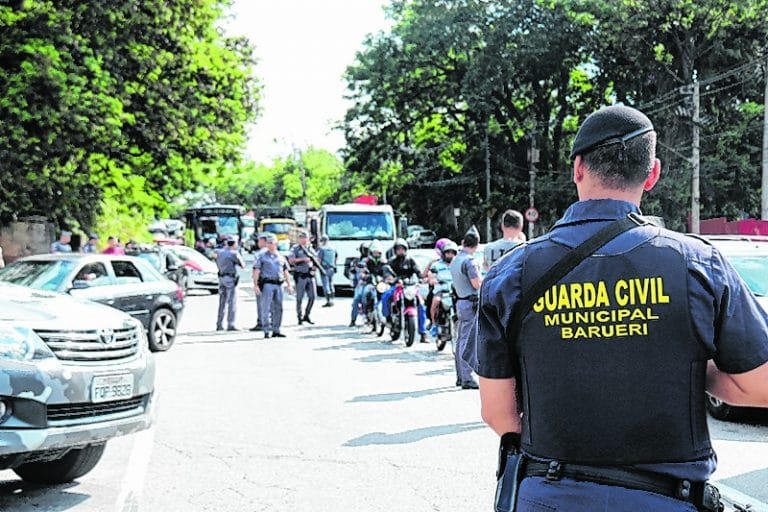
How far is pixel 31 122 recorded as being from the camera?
21.4 m

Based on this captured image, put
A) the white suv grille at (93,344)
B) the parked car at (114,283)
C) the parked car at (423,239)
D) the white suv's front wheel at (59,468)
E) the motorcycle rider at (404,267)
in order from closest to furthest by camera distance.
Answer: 1. the white suv grille at (93,344)
2. the white suv's front wheel at (59,468)
3. the parked car at (114,283)
4. the motorcycle rider at (404,267)
5. the parked car at (423,239)

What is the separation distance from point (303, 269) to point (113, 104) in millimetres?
6636

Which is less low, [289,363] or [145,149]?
[145,149]

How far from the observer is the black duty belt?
7.71 ft

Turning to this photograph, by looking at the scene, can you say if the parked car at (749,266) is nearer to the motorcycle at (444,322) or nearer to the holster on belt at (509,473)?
the motorcycle at (444,322)

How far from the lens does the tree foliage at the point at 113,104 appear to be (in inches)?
833

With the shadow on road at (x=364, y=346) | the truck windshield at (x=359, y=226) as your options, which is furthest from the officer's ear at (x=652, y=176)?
the truck windshield at (x=359, y=226)

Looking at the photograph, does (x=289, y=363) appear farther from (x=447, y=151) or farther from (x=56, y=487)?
(x=447, y=151)

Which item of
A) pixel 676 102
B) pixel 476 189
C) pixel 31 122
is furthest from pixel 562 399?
pixel 476 189

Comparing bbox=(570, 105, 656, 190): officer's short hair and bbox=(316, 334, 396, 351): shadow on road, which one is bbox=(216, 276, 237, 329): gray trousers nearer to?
bbox=(316, 334, 396, 351): shadow on road

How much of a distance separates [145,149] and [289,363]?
48.6 ft

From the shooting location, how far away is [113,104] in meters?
22.3

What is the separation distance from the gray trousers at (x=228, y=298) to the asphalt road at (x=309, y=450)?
17.8 feet

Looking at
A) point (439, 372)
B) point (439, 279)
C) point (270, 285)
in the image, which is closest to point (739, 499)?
point (439, 372)
